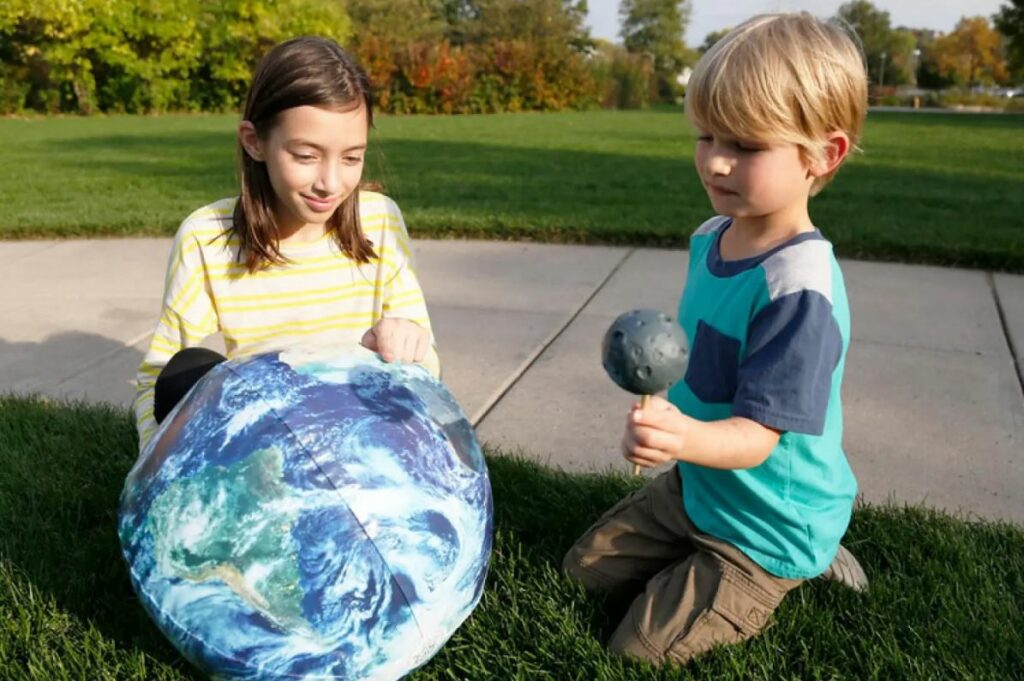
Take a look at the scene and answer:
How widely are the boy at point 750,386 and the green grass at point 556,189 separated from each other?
4.90 feet

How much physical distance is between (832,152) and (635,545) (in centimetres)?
120

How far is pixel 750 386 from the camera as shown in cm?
209

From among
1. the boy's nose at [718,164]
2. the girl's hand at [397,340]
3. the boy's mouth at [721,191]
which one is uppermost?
the boy's nose at [718,164]

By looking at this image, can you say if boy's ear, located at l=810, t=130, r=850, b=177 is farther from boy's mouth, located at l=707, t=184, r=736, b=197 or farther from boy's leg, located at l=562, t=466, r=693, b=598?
boy's leg, located at l=562, t=466, r=693, b=598

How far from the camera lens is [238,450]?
2043 millimetres

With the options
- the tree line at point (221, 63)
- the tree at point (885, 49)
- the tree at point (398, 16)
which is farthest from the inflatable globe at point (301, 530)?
the tree at point (885, 49)

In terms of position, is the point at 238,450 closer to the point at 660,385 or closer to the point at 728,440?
the point at 660,385

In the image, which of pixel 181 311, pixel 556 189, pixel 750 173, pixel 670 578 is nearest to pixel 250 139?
pixel 181 311

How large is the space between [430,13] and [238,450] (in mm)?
57788

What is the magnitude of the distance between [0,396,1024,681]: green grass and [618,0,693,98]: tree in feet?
257

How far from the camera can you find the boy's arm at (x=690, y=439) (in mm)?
1840

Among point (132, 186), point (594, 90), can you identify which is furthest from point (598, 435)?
point (594, 90)

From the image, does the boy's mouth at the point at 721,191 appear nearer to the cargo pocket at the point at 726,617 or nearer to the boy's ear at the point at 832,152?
the boy's ear at the point at 832,152

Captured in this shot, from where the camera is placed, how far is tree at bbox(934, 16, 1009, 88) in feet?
263
